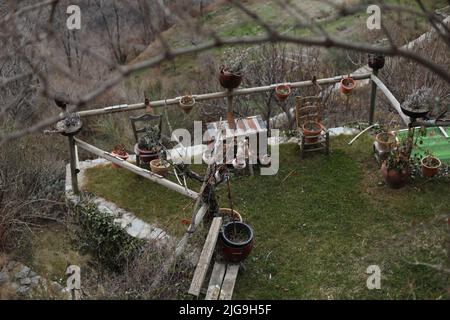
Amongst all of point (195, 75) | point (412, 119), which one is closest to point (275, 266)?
point (412, 119)

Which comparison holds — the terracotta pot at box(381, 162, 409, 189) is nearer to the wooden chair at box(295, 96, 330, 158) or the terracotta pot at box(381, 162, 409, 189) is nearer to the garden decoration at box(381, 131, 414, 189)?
the garden decoration at box(381, 131, 414, 189)

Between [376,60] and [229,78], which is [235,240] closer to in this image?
[229,78]

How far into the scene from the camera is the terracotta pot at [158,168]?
275 inches

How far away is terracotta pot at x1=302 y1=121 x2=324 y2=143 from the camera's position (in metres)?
7.44

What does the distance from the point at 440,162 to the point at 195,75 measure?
8.72 metres

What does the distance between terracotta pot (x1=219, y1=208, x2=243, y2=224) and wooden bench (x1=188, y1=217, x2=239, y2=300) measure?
329 mm

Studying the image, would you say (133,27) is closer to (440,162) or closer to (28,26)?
(28,26)

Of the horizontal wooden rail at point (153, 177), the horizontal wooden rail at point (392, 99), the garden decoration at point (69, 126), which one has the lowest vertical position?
the horizontal wooden rail at point (153, 177)

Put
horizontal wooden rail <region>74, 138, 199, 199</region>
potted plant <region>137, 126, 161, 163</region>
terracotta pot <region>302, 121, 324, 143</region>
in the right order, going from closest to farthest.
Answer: horizontal wooden rail <region>74, 138, 199, 199</region>
potted plant <region>137, 126, 161, 163</region>
terracotta pot <region>302, 121, 324, 143</region>

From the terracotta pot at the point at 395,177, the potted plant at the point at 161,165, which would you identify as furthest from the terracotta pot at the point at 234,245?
the terracotta pot at the point at 395,177

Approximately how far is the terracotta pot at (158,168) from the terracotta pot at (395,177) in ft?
8.74

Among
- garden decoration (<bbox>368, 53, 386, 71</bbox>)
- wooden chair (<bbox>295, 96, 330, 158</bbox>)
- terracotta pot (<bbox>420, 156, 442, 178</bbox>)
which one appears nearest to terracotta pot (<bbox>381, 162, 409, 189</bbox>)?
terracotta pot (<bbox>420, 156, 442, 178</bbox>)

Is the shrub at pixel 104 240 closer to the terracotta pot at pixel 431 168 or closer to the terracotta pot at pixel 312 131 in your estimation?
the terracotta pot at pixel 312 131

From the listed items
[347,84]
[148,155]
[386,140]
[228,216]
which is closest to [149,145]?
[148,155]
